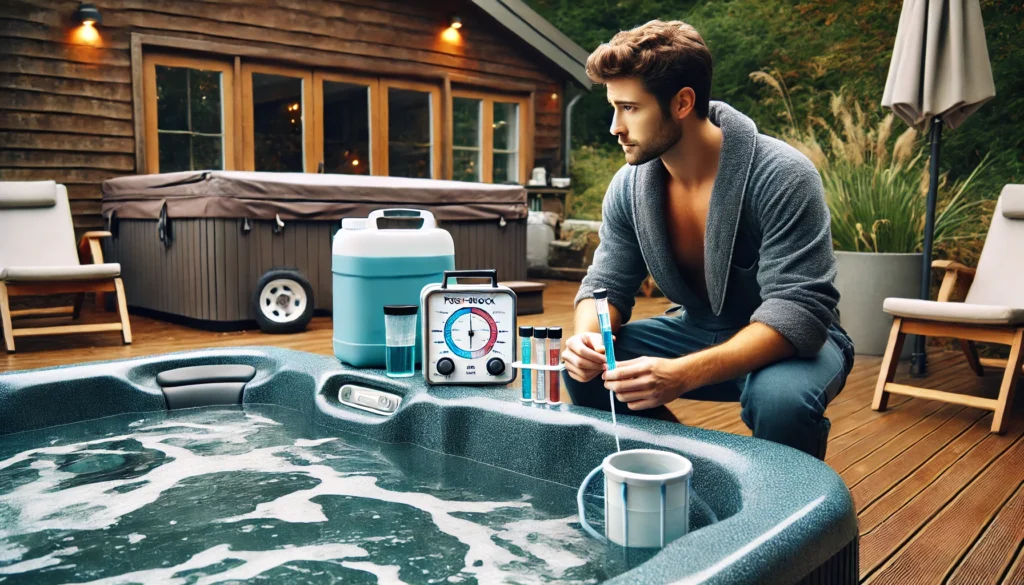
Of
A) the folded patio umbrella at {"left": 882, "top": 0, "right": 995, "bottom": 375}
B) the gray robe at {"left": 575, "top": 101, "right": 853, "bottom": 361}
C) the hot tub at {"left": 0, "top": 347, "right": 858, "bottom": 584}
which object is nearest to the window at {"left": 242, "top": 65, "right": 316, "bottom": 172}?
the hot tub at {"left": 0, "top": 347, "right": 858, "bottom": 584}

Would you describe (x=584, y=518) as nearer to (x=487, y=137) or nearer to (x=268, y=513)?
(x=268, y=513)

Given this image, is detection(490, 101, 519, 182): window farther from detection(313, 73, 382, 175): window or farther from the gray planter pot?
the gray planter pot

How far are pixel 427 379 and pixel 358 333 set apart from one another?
375 millimetres

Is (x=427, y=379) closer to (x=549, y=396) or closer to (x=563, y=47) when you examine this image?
(x=549, y=396)

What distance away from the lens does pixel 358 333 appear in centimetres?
243

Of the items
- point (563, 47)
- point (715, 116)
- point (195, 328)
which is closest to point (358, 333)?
point (715, 116)

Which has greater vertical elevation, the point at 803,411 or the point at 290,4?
the point at 290,4

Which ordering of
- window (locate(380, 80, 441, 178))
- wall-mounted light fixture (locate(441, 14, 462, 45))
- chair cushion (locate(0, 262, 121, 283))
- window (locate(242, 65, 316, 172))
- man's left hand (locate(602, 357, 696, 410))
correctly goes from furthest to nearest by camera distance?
wall-mounted light fixture (locate(441, 14, 462, 45)) → window (locate(380, 80, 441, 178)) → window (locate(242, 65, 316, 172)) → chair cushion (locate(0, 262, 121, 283)) → man's left hand (locate(602, 357, 696, 410))

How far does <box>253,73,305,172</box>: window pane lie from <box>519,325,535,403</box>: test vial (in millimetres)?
5487

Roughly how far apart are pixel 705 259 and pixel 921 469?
42.1 inches

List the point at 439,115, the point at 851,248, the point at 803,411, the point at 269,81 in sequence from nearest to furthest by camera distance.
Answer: the point at 803,411 < the point at 851,248 < the point at 269,81 < the point at 439,115

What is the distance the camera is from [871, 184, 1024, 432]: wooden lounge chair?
2.97 metres

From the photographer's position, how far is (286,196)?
5055 millimetres

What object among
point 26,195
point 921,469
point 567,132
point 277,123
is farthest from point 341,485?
point 567,132
